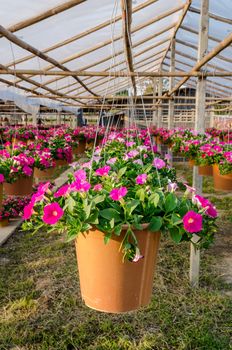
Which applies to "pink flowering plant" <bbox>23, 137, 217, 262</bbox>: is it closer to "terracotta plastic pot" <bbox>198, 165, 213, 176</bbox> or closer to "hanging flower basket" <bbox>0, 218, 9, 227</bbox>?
"terracotta plastic pot" <bbox>198, 165, 213, 176</bbox>

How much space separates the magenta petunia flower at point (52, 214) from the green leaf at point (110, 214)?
15 centimetres

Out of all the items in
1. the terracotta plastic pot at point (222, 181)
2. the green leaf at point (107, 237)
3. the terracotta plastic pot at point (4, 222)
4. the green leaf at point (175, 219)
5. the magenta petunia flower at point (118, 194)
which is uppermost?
the magenta petunia flower at point (118, 194)

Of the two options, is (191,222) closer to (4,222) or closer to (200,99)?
(200,99)

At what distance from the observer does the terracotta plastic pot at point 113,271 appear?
4.76 ft

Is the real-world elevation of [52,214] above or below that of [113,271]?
above

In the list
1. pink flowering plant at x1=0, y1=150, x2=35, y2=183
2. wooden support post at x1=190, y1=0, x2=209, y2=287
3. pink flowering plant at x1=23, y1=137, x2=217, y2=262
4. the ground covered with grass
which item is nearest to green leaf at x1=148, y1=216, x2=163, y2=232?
pink flowering plant at x1=23, y1=137, x2=217, y2=262

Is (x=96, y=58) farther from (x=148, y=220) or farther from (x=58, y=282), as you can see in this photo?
(x=148, y=220)

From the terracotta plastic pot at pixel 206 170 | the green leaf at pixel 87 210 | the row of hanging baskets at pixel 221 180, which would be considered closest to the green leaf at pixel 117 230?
the green leaf at pixel 87 210

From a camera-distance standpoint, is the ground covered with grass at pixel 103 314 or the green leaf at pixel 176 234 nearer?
the green leaf at pixel 176 234

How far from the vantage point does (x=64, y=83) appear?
352 inches

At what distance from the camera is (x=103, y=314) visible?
3127 millimetres

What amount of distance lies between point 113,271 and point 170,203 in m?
0.33

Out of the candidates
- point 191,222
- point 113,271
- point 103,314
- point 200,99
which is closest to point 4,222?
point 103,314

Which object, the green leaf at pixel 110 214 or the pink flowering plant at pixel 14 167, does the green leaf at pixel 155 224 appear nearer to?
the green leaf at pixel 110 214
